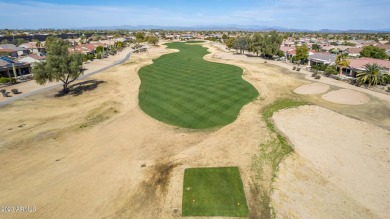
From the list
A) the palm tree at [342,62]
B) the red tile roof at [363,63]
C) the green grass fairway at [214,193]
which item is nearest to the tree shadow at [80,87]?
the green grass fairway at [214,193]

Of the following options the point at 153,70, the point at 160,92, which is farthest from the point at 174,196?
the point at 153,70

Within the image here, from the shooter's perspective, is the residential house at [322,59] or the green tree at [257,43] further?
the green tree at [257,43]

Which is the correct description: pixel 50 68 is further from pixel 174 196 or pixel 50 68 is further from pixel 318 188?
pixel 318 188

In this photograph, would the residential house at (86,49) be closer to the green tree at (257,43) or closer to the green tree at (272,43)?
the green tree at (257,43)

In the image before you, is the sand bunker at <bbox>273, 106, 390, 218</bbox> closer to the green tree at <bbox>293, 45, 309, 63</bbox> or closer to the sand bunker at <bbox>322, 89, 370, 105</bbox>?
the sand bunker at <bbox>322, 89, 370, 105</bbox>

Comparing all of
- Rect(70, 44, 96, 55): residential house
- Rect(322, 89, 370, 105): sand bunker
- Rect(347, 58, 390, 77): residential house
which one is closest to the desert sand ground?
Rect(322, 89, 370, 105): sand bunker

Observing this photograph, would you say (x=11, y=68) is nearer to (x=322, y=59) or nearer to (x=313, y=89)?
(x=313, y=89)
